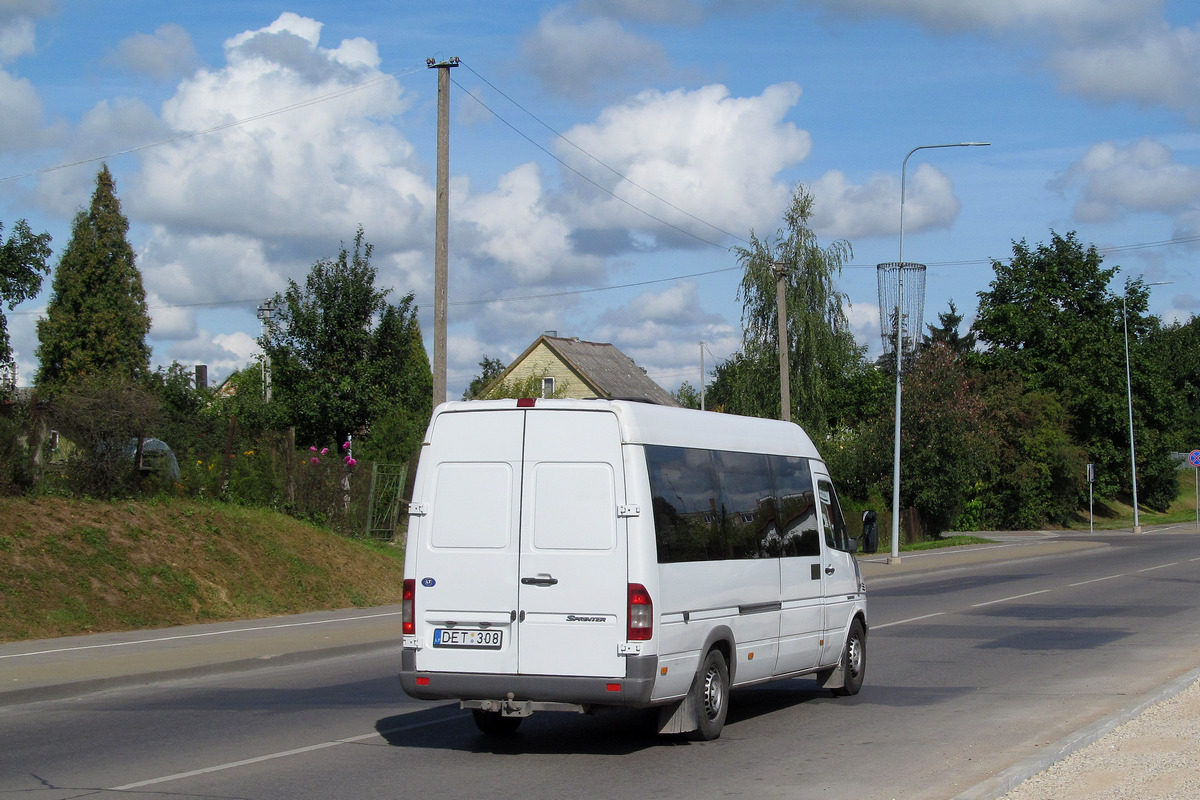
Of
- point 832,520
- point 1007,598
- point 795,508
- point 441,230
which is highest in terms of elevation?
point 441,230

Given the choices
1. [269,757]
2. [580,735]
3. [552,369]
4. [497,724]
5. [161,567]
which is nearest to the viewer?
[269,757]

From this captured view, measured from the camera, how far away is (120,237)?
4856 cm

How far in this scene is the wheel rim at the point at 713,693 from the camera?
878 centimetres

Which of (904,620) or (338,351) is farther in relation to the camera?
(338,351)

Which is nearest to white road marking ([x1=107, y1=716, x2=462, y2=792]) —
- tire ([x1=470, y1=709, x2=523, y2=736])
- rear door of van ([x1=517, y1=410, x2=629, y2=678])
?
tire ([x1=470, y1=709, x2=523, y2=736])

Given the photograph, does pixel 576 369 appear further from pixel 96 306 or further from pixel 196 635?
pixel 196 635

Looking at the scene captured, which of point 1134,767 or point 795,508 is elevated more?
point 795,508

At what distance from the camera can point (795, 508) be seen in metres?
10.3

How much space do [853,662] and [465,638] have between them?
4585mm

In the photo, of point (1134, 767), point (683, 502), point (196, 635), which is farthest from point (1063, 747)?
point (196, 635)

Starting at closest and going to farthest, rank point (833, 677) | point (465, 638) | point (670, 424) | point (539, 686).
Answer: point (539, 686), point (465, 638), point (670, 424), point (833, 677)

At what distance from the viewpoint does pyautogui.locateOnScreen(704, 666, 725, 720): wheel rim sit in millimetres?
8781

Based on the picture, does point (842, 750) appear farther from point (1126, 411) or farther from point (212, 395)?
point (1126, 411)

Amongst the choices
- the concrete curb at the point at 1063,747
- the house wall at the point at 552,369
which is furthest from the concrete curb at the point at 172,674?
the house wall at the point at 552,369
